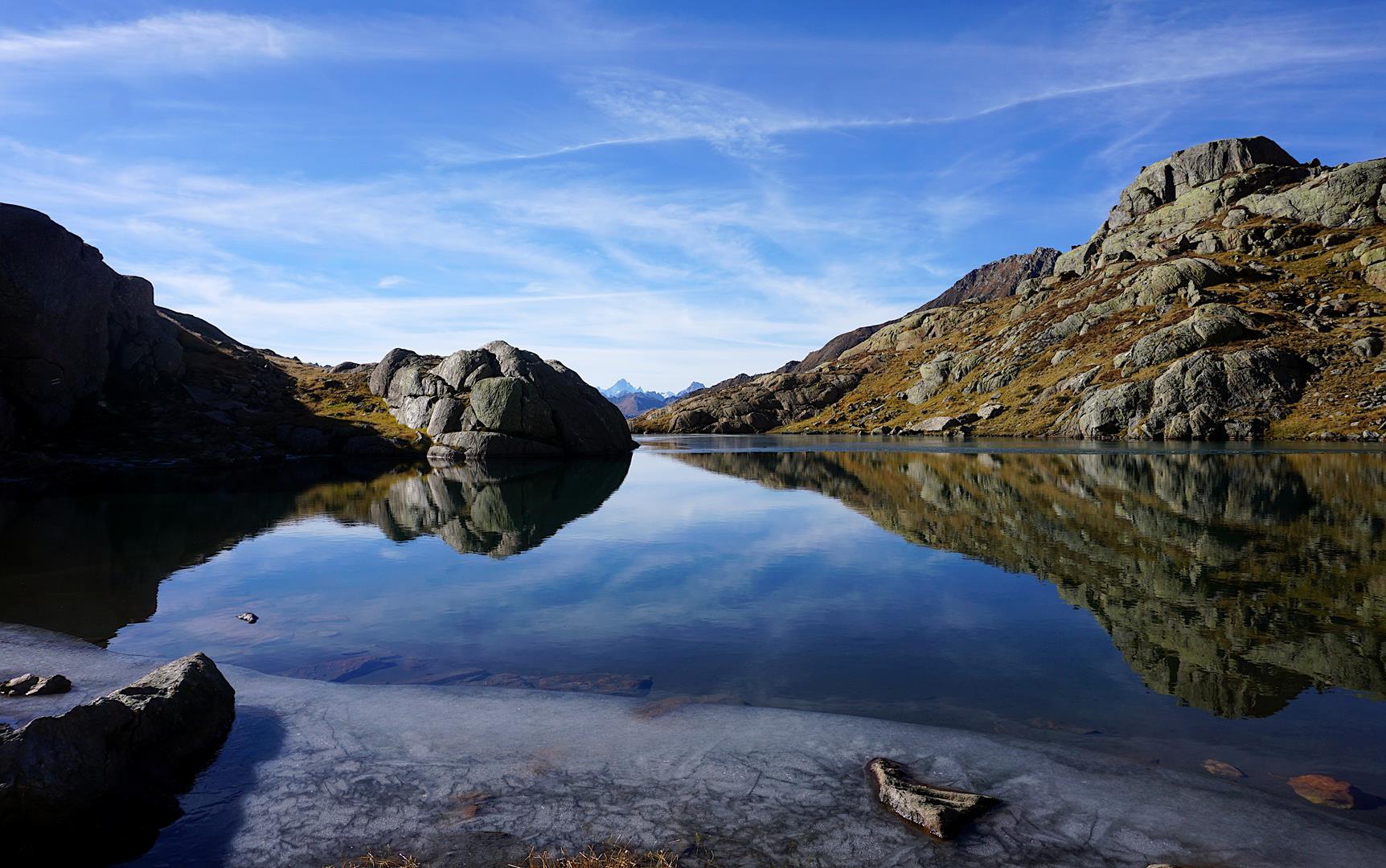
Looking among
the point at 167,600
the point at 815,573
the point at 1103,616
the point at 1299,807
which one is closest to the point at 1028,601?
the point at 1103,616

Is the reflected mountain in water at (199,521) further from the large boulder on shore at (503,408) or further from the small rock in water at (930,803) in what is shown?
the small rock in water at (930,803)

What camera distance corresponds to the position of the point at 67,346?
6850cm

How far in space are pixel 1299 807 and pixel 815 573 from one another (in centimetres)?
1607

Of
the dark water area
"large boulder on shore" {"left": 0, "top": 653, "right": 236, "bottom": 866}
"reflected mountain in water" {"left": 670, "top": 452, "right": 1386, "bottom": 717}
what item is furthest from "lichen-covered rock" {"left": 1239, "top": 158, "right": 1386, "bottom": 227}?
"large boulder on shore" {"left": 0, "top": 653, "right": 236, "bottom": 866}

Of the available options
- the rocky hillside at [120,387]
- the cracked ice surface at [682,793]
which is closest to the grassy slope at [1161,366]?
the cracked ice surface at [682,793]

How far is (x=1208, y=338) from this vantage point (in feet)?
382

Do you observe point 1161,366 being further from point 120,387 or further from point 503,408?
point 120,387

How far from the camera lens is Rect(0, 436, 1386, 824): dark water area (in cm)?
1329

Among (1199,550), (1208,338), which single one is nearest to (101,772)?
(1199,550)

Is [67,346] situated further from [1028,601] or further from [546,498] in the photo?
[1028,601]

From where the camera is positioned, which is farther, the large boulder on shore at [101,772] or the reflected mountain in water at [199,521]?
the reflected mountain in water at [199,521]

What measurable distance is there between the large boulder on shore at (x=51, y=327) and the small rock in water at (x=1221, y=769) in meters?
81.1

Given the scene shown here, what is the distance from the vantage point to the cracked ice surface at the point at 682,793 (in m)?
8.50

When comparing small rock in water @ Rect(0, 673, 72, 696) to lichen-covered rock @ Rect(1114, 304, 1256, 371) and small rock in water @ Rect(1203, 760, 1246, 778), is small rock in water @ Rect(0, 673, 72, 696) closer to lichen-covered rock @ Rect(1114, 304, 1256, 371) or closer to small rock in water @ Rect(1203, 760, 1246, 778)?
small rock in water @ Rect(1203, 760, 1246, 778)
